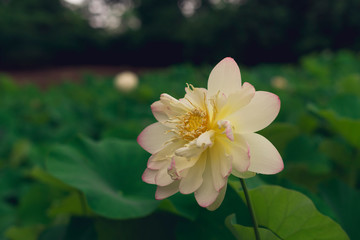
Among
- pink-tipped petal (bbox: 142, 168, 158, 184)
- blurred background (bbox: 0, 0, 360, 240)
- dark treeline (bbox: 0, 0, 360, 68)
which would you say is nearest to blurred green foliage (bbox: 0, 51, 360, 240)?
blurred background (bbox: 0, 0, 360, 240)

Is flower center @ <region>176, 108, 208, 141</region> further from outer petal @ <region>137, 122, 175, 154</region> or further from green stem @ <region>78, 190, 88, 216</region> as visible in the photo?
green stem @ <region>78, 190, 88, 216</region>

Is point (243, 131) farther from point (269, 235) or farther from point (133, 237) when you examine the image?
point (133, 237)

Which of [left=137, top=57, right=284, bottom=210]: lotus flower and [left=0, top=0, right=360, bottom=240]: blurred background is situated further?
[left=0, top=0, right=360, bottom=240]: blurred background

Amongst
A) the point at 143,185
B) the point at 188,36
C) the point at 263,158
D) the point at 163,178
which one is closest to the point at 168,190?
the point at 163,178

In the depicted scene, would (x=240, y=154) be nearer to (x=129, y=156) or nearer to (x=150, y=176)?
(x=150, y=176)

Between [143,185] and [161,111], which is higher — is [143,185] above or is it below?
below

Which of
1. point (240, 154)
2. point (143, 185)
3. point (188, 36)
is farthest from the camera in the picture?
point (188, 36)

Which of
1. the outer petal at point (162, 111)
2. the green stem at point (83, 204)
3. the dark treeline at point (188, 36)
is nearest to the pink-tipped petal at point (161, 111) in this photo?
the outer petal at point (162, 111)

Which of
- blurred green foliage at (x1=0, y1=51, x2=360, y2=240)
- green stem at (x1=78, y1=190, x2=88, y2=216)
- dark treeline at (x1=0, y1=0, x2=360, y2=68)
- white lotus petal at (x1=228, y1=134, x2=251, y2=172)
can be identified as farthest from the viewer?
dark treeline at (x1=0, y1=0, x2=360, y2=68)
